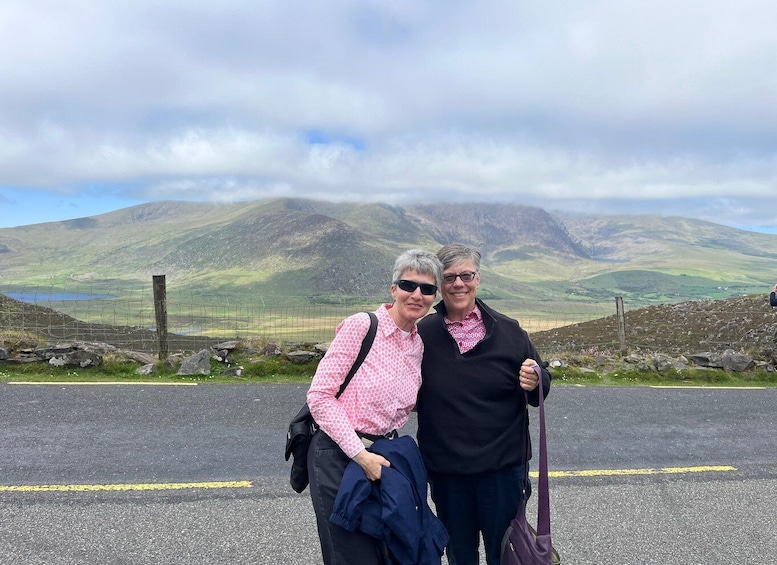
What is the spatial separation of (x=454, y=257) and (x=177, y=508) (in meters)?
3.40

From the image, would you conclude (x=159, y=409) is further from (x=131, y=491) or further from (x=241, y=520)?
(x=241, y=520)

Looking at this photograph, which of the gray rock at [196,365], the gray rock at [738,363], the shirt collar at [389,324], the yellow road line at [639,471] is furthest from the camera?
the gray rock at [738,363]

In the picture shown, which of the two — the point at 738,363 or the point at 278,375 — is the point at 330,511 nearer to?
the point at 278,375

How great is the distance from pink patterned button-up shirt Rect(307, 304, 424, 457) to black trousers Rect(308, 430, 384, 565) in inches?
3.7

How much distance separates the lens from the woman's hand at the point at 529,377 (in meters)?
2.88

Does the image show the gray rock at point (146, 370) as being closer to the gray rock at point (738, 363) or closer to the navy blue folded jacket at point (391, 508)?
the navy blue folded jacket at point (391, 508)

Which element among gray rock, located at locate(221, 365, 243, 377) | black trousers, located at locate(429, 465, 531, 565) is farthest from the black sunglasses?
gray rock, located at locate(221, 365, 243, 377)

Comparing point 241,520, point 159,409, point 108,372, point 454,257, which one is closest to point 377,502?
point 454,257

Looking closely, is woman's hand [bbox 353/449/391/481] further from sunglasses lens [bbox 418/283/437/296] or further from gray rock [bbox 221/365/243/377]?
gray rock [bbox 221/365/243/377]

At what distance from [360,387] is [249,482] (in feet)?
10.2

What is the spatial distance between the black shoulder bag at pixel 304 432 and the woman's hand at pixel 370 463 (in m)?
0.31

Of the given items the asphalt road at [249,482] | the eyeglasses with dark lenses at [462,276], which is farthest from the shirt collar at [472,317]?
the asphalt road at [249,482]

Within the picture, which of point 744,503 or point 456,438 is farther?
point 744,503

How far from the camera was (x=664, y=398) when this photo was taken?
357 inches
